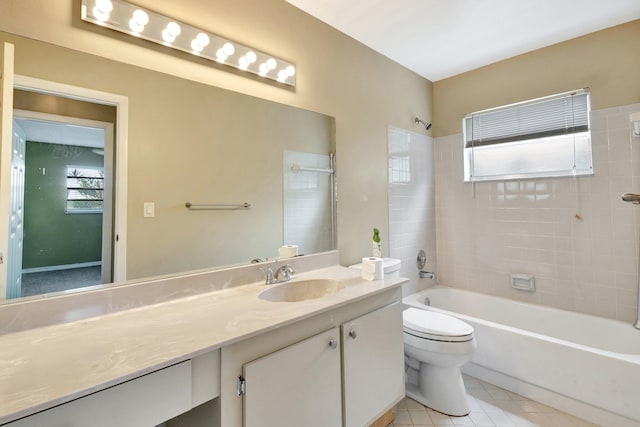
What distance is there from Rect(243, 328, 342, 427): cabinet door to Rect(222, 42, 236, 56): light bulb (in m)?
1.44

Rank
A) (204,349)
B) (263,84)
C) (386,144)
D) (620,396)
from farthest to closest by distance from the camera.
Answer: (386,144)
(263,84)
(620,396)
(204,349)

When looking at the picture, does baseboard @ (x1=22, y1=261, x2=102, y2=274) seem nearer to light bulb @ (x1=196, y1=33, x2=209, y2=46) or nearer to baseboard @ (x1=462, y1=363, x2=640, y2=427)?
light bulb @ (x1=196, y1=33, x2=209, y2=46)

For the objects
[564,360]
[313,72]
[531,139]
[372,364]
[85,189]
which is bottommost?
[564,360]

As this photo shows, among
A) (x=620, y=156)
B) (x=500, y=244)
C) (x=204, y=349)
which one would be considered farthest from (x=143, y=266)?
(x=620, y=156)

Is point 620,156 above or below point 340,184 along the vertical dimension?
above

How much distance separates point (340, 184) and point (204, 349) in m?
1.46

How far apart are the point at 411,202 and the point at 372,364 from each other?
163cm

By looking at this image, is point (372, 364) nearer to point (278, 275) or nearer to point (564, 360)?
point (278, 275)

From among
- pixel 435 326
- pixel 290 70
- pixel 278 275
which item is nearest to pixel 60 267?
pixel 278 275

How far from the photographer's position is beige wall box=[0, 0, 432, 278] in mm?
1155

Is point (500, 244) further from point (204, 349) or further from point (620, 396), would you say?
point (204, 349)

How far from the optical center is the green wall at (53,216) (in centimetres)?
106

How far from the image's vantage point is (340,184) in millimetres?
2098

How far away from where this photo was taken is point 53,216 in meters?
1.10
